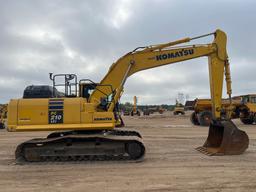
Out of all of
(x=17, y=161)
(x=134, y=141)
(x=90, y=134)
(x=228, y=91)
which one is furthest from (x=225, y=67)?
(x=17, y=161)

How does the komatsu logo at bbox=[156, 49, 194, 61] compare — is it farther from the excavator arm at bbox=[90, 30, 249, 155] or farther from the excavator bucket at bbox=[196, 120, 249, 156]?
the excavator bucket at bbox=[196, 120, 249, 156]

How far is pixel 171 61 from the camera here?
1359 centimetres

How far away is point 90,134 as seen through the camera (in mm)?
11836

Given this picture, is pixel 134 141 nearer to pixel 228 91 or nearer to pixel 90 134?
pixel 90 134

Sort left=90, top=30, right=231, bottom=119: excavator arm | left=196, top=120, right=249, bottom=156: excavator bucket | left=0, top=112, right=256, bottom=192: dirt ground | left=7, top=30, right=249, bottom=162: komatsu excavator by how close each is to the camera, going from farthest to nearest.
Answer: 1. left=90, top=30, right=231, bottom=119: excavator arm
2. left=196, top=120, right=249, bottom=156: excavator bucket
3. left=7, top=30, right=249, bottom=162: komatsu excavator
4. left=0, top=112, right=256, bottom=192: dirt ground

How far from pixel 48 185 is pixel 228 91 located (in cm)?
850

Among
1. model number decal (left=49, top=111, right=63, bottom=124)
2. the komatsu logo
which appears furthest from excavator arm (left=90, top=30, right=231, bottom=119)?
model number decal (left=49, top=111, right=63, bottom=124)

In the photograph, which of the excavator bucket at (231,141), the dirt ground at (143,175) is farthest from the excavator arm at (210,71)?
the dirt ground at (143,175)

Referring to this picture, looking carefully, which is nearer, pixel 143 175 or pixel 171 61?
pixel 143 175

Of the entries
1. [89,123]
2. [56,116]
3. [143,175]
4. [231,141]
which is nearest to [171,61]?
[231,141]

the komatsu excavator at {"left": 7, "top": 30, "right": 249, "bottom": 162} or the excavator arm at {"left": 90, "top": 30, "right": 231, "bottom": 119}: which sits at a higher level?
the excavator arm at {"left": 90, "top": 30, "right": 231, "bottom": 119}

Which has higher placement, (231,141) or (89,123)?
(89,123)

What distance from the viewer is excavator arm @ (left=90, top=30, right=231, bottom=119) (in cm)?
1309

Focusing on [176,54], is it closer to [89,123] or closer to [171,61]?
[171,61]
